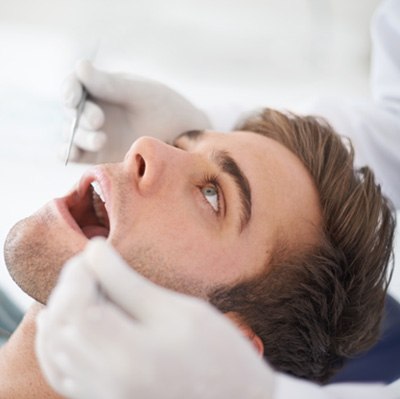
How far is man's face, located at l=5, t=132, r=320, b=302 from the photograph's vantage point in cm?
86

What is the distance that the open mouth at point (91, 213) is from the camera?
3.34 ft

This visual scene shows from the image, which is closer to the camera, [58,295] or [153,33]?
[58,295]

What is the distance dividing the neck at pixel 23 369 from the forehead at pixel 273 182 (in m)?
0.39

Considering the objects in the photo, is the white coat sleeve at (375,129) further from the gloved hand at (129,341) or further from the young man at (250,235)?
the gloved hand at (129,341)

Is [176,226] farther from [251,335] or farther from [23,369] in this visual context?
[23,369]

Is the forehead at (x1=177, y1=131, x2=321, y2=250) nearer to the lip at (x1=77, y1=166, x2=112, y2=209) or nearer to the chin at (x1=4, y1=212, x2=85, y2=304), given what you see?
the lip at (x1=77, y1=166, x2=112, y2=209)

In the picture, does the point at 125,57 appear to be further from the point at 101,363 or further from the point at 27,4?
the point at 101,363

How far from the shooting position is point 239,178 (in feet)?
3.05

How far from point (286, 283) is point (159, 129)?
554mm

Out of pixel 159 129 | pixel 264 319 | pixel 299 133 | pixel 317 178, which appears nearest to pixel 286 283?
pixel 264 319

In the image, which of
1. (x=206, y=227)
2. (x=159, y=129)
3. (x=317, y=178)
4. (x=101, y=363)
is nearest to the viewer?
(x=101, y=363)

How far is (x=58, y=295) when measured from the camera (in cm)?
58

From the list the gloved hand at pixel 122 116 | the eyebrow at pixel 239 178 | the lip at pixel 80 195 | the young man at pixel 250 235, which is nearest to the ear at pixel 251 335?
the young man at pixel 250 235

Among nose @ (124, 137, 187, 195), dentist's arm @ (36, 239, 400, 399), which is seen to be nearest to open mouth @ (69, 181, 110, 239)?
nose @ (124, 137, 187, 195)
